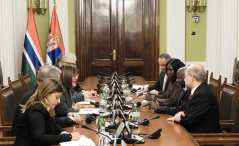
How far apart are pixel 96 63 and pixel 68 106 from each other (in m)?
5.12

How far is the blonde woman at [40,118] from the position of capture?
→ 2.79 meters

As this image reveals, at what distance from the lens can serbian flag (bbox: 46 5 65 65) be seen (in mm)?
8672

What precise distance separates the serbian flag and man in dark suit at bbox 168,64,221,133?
210 inches

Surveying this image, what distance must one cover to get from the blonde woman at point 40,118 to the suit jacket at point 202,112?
133cm

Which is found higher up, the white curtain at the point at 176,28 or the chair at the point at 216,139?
the white curtain at the point at 176,28

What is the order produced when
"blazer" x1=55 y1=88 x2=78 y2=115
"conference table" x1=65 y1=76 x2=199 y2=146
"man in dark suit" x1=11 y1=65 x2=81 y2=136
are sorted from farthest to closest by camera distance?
"blazer" x1=55 y1=88 x2=78 y2=115
"man in dark suit" x1=11 y1=65 x2=81 y2=136
"conference table" x1=65 y1=76 x2=199 y2=146

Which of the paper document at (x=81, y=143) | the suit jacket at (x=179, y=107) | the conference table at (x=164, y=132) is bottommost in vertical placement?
the conference table at (x=164, y=132)

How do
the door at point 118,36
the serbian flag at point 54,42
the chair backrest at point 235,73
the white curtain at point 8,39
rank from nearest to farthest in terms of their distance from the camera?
the white curtain at point 8,39 → the chair backrest at point 235,73 → the serbian flag at point 54,42 → the door at point 118,36

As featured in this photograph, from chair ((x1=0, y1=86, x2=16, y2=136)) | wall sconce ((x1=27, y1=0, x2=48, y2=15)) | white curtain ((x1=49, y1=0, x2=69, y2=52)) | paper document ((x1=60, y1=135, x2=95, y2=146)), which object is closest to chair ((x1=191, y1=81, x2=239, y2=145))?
paper document ((x1=60, y1=135, x2=95, y2=146))

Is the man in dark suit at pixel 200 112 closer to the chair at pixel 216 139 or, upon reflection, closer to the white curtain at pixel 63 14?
the chair at pixel 216 139

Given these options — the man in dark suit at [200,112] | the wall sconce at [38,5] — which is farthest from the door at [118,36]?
the man in dark suit at [200,112]

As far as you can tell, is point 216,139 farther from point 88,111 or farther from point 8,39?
point 8,39

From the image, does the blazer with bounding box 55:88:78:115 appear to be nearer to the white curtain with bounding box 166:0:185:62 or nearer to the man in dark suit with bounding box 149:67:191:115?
the man in dark suit with bounding box 149:67:191:115

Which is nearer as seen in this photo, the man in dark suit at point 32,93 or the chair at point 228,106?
the man in dark suit at point 32,93
